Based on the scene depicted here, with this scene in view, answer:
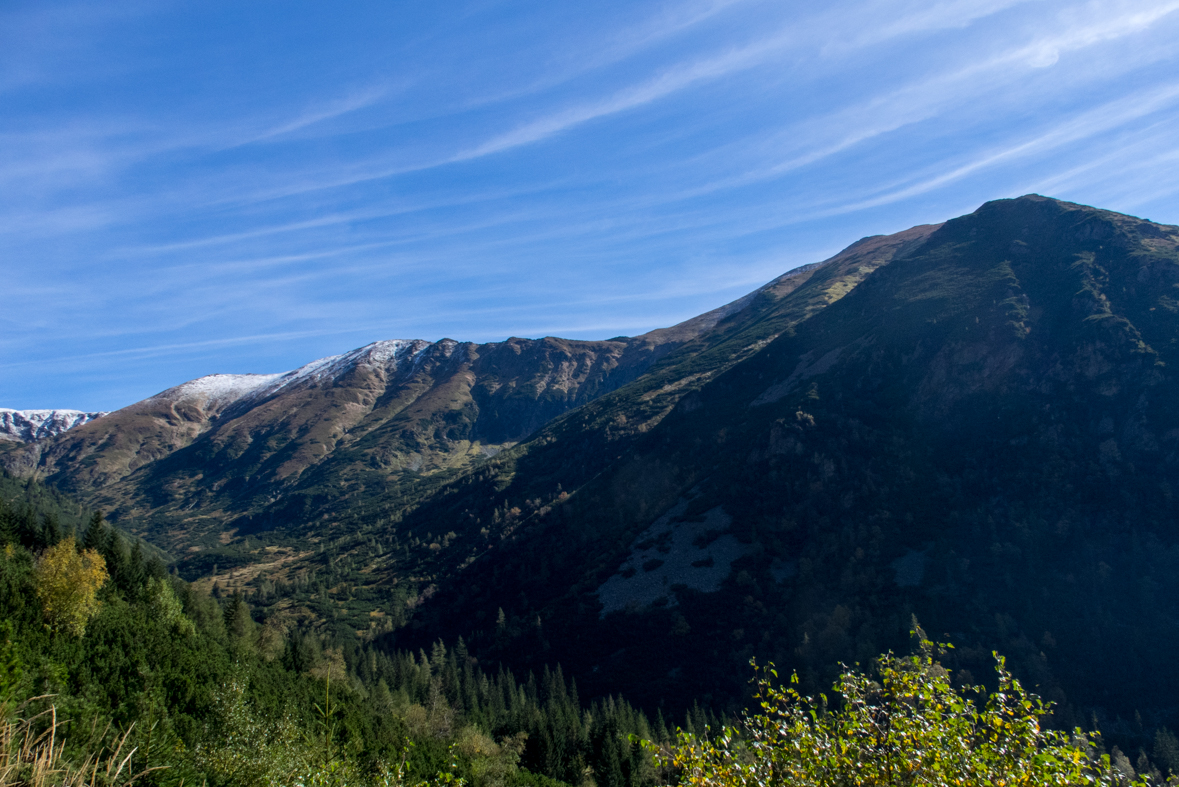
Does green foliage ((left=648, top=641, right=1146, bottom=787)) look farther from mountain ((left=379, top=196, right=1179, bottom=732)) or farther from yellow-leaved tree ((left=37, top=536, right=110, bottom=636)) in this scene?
mountain ((left=379, top=196, right=1179, bottom=732))

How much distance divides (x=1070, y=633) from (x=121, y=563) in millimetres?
175609

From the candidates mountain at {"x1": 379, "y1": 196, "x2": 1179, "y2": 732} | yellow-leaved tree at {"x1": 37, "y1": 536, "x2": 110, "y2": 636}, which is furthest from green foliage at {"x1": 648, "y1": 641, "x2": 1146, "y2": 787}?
mountain at {"x1": 379, "y1": 196, "x2": 1179, "y2": 732}

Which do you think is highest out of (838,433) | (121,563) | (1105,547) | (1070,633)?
(121,563)

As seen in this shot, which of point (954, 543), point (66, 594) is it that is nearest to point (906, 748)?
point (66, 594)

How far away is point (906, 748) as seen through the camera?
17.2m

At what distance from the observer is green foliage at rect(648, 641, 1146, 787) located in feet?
53.8

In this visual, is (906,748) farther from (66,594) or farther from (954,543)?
(954,543)

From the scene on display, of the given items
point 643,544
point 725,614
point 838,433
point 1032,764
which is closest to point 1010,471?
point 838,433

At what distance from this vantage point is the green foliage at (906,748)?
16406 mm

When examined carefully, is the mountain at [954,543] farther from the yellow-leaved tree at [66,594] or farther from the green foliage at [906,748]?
the green foliage at [906,748]

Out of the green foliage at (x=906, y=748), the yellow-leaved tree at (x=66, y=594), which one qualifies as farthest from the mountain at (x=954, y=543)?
the green foliage at (x=906, y=748)

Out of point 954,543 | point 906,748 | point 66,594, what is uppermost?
point 66,594

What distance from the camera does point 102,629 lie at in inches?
2293

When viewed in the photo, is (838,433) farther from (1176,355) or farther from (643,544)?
(1176,355)
